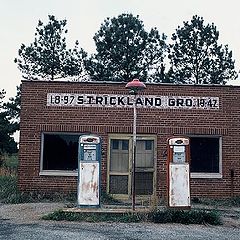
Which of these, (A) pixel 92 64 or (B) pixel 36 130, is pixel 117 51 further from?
(B) pixel 36 130

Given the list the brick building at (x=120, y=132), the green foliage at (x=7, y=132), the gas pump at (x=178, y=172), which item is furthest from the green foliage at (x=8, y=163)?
the gas pump at (x=178, y=172)

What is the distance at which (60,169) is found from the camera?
15.7 meters

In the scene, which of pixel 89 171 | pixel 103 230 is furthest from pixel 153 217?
pixel 89 171

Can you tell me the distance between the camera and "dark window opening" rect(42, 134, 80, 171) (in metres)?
15.7

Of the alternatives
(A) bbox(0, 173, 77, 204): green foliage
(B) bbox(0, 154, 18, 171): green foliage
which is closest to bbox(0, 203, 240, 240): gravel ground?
(A) bbox(0, 173, 77, 204): green foliage

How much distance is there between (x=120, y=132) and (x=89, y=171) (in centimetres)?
372

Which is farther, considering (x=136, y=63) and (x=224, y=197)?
(x=136, y=63)

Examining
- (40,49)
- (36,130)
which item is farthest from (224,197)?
(40,49)

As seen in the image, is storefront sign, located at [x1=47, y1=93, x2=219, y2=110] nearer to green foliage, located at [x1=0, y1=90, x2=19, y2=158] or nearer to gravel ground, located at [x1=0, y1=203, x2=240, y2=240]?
gravel ground, located at [x1=0, y1=203, x2=240, y2=240]

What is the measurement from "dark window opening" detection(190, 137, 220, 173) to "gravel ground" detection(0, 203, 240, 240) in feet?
13.6

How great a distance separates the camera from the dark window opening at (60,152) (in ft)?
51.5

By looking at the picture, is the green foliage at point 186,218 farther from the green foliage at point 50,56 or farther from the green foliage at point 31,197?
the green foliage at point 50,56

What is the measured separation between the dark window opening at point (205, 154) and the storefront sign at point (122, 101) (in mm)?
1147

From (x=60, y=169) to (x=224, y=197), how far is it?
549cm
